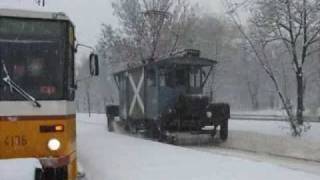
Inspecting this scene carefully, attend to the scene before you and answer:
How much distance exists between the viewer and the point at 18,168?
34.0 feet

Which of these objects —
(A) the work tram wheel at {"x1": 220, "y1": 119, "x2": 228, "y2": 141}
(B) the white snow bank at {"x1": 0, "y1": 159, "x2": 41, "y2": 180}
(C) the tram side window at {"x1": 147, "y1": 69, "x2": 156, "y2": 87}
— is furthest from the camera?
(C) the tram side window at {"x1": 147, "y1": 69, "x2": 156, "y2": 87}

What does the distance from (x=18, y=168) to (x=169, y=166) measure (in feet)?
16.0

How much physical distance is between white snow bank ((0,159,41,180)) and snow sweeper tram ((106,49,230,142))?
1485cm

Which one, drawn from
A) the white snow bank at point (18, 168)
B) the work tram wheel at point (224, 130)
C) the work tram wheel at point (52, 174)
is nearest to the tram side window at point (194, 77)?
the work tram wheel at point (224, 130)

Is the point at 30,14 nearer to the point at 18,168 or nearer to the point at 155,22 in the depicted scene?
the point at 18,168

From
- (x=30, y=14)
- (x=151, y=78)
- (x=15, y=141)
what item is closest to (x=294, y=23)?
(x=151, y=78)

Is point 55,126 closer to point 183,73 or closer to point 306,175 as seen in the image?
point 306,175

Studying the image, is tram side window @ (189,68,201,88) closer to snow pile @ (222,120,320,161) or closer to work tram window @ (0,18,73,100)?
snow pile @ (222,120,320,161)

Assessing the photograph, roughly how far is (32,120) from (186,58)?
56.6 feet

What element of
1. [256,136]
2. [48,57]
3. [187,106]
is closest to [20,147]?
[48,57]

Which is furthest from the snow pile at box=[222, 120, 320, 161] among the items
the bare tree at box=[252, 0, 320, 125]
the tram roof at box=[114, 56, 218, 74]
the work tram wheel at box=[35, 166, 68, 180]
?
the work tram wheel at box=[35, 166, 68, 180]

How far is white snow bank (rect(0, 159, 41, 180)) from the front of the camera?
1005 centimetres

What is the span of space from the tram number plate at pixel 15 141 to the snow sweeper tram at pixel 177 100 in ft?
52.5

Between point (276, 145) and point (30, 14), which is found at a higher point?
point (30, 14)
